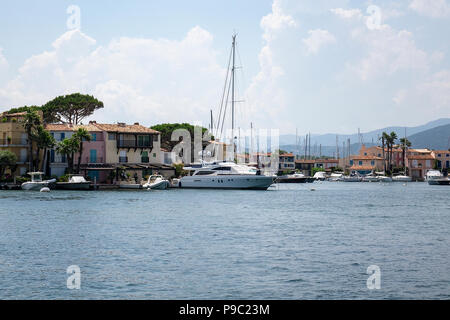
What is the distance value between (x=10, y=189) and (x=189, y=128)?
5008 cm

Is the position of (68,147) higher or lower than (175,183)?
higher

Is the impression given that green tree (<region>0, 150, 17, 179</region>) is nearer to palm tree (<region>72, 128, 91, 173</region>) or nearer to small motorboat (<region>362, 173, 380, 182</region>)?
palm tree (<region>72, 128, 91, 173</region>)

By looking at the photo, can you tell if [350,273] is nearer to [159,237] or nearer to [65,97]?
[159,237]

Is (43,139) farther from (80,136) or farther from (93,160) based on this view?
(93,160)

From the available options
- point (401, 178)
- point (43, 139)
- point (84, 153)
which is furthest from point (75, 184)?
point (401, 178)

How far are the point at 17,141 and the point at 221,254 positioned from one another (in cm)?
7124

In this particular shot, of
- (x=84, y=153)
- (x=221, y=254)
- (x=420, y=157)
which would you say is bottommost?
(x=221, y=254)

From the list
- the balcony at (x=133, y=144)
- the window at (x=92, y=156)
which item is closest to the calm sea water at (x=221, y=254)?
the window at (x=92, y=156)

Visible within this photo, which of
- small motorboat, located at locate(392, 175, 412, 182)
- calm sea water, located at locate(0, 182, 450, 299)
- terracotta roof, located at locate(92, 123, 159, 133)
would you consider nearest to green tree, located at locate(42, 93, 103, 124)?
terracotta roof, located at locate(92, 123, 159, 133)

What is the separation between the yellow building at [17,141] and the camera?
90.1m

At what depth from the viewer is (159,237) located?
1331 inches

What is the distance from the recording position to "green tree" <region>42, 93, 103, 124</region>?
112869 mm

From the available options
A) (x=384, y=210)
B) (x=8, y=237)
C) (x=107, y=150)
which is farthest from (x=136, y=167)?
(x=8, y=237)

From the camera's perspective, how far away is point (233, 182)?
8644 centimetres
